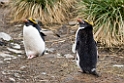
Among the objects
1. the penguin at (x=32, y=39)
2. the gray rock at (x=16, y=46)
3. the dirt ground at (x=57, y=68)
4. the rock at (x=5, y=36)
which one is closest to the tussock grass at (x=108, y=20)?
the dirt ground at (x=57, y=68)

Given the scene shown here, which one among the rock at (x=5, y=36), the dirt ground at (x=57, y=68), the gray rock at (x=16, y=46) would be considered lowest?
the dirt ground at (x=57, y=68)

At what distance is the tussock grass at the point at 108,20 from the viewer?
645cm

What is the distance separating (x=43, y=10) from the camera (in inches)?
311

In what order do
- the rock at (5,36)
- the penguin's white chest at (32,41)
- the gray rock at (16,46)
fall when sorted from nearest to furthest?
the penguin's white chest at (32,41)
the gray rock at (16,46)
the rock at (5,36)

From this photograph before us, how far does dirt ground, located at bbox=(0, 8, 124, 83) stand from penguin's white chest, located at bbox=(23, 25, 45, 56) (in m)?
0.12

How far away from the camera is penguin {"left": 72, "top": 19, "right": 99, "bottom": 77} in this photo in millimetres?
4859

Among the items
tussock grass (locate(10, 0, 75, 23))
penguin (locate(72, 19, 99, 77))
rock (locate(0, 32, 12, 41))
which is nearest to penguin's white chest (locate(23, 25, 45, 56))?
rock (locate(0, 32, 12, 41))

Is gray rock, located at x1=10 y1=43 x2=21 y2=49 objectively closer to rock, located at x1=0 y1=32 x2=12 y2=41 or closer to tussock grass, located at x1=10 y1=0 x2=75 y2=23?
rock, located at x1=0 y1=32 x2=12 y2=41

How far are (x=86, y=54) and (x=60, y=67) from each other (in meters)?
0.66

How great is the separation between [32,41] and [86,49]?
122cm

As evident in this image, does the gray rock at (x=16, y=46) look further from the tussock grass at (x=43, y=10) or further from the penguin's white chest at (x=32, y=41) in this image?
the tussock grass at (x=43, y=10)

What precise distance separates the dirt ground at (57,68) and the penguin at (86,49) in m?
0.15

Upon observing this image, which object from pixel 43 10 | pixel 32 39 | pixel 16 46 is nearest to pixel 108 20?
pixel 32 39

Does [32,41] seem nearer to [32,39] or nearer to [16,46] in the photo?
[32,39]
